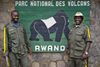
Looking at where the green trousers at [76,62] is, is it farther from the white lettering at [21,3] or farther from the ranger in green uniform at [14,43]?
the white lettering at [21,3]

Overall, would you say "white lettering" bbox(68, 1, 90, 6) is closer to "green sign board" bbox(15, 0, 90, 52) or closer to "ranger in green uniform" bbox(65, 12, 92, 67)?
"green sign board" bbox(15, 0, 90, 52)

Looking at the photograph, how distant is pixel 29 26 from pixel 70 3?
147 centimetres

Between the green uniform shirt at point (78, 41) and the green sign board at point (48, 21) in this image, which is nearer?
the green uniform shirt at point (78, 41)

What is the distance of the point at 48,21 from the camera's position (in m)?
5.29

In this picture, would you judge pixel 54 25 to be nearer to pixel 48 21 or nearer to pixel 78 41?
pixel 48 21

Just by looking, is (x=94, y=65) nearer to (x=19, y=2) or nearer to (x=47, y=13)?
(x=47, y=13)

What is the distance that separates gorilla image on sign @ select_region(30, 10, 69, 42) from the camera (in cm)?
529

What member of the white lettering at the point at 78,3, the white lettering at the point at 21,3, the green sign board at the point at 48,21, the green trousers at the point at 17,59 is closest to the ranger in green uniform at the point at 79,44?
the green sign board at the point at 48,21

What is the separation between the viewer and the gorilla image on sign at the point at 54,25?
17.4ft

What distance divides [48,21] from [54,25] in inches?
8.9

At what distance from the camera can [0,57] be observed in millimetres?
5324

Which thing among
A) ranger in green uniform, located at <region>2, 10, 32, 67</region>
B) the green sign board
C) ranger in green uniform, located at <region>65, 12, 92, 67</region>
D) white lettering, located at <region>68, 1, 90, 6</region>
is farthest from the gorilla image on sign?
ranger in green uniform, located at <region>2, 10, 32, 67</region>

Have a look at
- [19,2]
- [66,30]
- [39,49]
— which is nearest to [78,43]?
[66,30]

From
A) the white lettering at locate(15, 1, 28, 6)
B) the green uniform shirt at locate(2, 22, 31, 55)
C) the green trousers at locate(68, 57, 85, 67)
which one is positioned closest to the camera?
the green uniform shirt at locate(2, 22, 31, 55)
